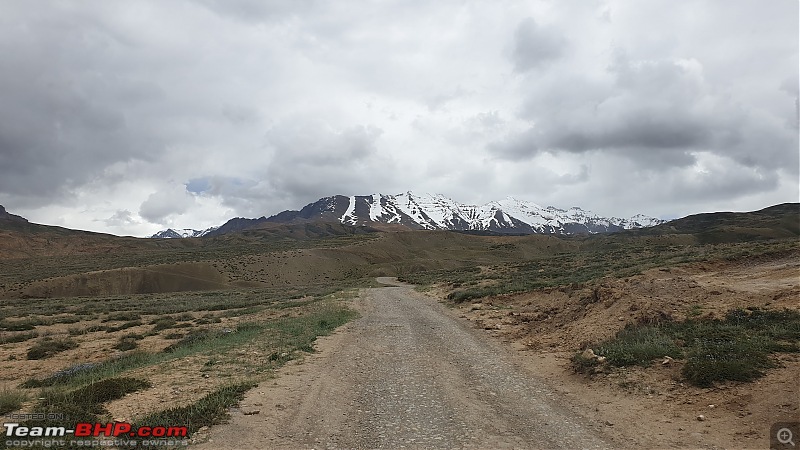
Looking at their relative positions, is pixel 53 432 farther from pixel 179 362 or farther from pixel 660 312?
pixel 660 312

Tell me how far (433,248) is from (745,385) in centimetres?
14408

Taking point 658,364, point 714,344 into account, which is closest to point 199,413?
point 658,364

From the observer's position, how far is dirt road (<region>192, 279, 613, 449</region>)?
25.1 feet

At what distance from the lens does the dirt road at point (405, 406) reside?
7656 mm

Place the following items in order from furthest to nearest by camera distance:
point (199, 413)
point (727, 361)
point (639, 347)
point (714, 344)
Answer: point (639, 347) < point (714, 344) < point (727, 361) < point (199, 413)

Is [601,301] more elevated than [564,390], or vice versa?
[601,301]

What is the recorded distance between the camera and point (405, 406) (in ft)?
31.0

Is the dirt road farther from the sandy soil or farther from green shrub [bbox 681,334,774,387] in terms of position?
green shrub [bbox 681,334,774,387]

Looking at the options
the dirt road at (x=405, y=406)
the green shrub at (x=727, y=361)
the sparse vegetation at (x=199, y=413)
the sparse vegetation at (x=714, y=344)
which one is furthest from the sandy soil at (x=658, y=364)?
the sparse vegetation at (x=199, y=413)

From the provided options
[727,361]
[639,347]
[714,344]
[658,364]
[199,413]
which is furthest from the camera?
[639,347]

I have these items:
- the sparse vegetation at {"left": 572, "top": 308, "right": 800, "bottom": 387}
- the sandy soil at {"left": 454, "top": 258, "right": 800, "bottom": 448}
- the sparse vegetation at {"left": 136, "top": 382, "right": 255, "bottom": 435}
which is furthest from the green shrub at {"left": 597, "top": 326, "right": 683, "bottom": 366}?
the sparse vegetation at {"left": 136, "top": 382, "right": 255, "bottom": 435}

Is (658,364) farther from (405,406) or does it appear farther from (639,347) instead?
(405,406)

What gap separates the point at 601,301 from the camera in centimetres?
A: 1905

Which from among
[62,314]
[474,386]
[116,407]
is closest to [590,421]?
[474,386]
